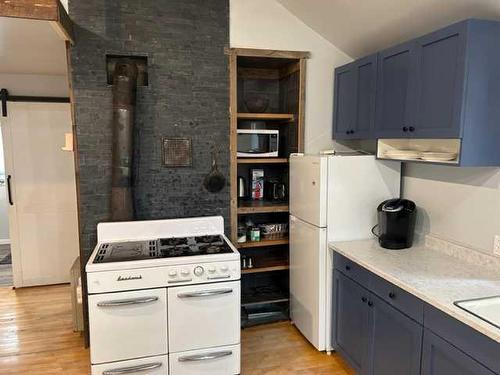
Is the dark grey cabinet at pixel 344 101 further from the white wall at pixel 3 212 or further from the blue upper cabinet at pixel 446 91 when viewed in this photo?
the white wall at pixel 3 212

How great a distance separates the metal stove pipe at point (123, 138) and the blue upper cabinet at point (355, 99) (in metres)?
1.61

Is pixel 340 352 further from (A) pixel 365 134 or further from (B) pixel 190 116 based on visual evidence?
(B) pixel 190 116

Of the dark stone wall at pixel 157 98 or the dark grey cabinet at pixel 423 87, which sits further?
the dark stone wall at pixel 157 98

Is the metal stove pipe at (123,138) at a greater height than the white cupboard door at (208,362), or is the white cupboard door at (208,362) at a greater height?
the metal stove pipe at (123,138)

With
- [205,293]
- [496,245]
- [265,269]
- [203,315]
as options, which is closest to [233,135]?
[265,269]

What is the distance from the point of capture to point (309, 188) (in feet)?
8.88

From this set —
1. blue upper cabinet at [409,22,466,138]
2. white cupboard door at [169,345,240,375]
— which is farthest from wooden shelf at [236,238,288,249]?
blue upper cabinet at [409,22,466,138]

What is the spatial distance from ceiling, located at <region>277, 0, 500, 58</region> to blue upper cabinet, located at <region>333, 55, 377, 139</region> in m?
0.20

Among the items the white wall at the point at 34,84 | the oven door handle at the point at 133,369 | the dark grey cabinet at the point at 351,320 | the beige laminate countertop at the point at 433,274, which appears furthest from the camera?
the white wall at the point at 34,84

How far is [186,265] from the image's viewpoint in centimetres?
221

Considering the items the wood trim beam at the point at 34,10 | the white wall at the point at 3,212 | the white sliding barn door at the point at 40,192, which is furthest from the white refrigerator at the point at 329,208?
the white wall at the point at 3,212

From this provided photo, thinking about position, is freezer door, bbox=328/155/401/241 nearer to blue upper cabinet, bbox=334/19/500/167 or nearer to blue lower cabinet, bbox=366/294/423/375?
blue upper cabinet, bbox=334/19/500/167

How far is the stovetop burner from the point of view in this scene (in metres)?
2.26

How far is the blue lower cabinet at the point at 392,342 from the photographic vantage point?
1799mm
